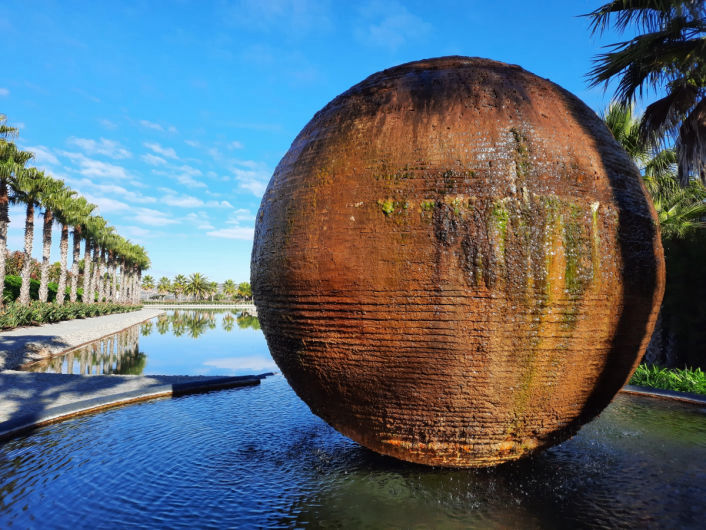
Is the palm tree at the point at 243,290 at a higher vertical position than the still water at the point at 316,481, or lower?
higher

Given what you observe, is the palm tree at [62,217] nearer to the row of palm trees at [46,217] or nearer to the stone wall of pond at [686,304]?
the row of palm trees at [46,217]

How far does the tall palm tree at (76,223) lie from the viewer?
121 feet

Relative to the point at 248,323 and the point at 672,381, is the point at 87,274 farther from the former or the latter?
the point at 672,381

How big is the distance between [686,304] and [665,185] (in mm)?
4038

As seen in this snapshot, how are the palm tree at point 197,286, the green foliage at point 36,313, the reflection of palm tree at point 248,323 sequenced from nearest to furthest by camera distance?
the green foliage at point 36,313 → the reflection of palm tree at point 248,323 → the palm tree at point 197,286

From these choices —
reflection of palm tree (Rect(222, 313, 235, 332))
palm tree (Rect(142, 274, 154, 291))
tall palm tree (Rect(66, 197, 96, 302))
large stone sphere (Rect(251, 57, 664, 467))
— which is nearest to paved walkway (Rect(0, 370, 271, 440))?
large stone sphere (Rect(251, 57, 664, 467))

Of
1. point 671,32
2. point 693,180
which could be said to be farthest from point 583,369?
point 693,180

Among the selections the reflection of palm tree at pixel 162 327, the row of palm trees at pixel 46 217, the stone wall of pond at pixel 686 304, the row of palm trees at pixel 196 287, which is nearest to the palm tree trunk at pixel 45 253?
the row of palm trees at pixel 46 217

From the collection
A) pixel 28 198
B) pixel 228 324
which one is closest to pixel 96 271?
pixel 28 198

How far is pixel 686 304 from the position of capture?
11.9 metres

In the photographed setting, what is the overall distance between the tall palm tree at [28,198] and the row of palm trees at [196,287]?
86.2 m

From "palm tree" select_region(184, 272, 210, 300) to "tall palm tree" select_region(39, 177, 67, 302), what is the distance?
85.1 m

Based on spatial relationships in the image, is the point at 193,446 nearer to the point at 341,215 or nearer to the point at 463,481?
the point at 463,481

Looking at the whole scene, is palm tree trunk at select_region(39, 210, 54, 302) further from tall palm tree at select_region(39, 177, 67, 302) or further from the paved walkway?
the paved walkway
